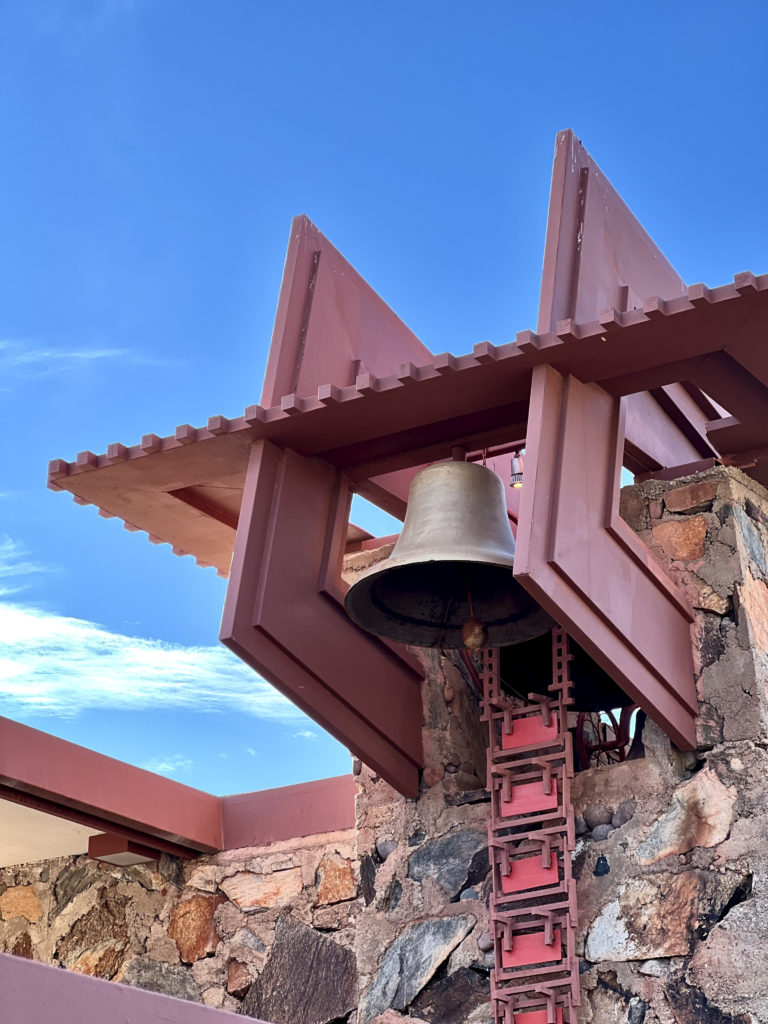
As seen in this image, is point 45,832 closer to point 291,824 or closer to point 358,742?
point 291,824

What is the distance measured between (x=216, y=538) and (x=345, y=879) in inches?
56.9

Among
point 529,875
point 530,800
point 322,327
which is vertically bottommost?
point 529,875

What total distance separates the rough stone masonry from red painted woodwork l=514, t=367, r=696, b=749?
17 centimetres

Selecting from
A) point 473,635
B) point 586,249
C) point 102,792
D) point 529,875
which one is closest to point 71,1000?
point 473,635

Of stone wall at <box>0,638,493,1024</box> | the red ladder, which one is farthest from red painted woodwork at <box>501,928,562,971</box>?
stone wall at <box>0,638,493,1024</box>

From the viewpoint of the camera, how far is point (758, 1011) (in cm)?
411

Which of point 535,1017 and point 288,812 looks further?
point 288,812

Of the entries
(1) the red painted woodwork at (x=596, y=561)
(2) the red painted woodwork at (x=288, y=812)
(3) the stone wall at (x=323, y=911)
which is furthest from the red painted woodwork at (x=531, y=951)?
(2) the red painted woodwork at (x=288, y=812)

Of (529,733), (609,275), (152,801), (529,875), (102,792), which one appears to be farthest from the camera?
(152,801)

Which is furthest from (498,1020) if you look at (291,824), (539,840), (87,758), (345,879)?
(87,758)

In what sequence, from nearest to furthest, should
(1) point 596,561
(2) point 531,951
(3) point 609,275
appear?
(1) point 596,561
(2) point 531,951
(3) point 609,275

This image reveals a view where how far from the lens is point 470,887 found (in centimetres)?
489

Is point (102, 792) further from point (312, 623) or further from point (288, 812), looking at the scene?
point (312, 623)

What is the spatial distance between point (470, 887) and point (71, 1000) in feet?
9.84
